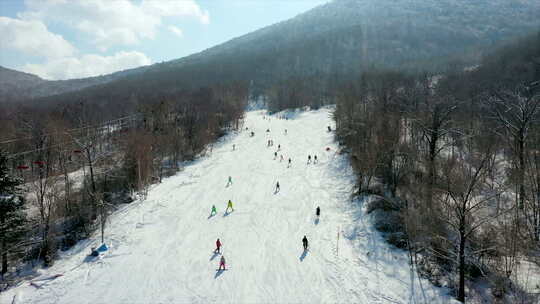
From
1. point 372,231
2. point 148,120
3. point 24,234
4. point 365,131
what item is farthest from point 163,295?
point 148,120

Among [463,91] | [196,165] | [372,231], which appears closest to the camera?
[372,231]

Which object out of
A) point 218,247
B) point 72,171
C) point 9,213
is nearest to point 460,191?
point 218,247

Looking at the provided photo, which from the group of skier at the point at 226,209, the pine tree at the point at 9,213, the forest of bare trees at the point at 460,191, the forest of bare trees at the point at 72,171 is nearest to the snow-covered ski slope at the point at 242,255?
the group of skier at the point at 226,209

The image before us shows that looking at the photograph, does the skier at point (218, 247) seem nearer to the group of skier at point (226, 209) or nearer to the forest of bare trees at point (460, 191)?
the group of skier at point (226, 209)

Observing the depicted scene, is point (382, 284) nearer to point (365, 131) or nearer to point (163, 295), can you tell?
point (163, 295)

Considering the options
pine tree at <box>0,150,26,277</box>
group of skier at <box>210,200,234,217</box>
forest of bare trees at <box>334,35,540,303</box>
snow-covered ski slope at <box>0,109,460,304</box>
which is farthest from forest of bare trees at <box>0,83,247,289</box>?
forest of bare trees at <box>334,35,540,303</box>

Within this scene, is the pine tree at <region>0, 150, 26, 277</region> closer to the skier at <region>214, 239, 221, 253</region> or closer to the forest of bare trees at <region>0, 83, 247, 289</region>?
the forest of bare trees at <region>0, 83, 247, 289</region>
